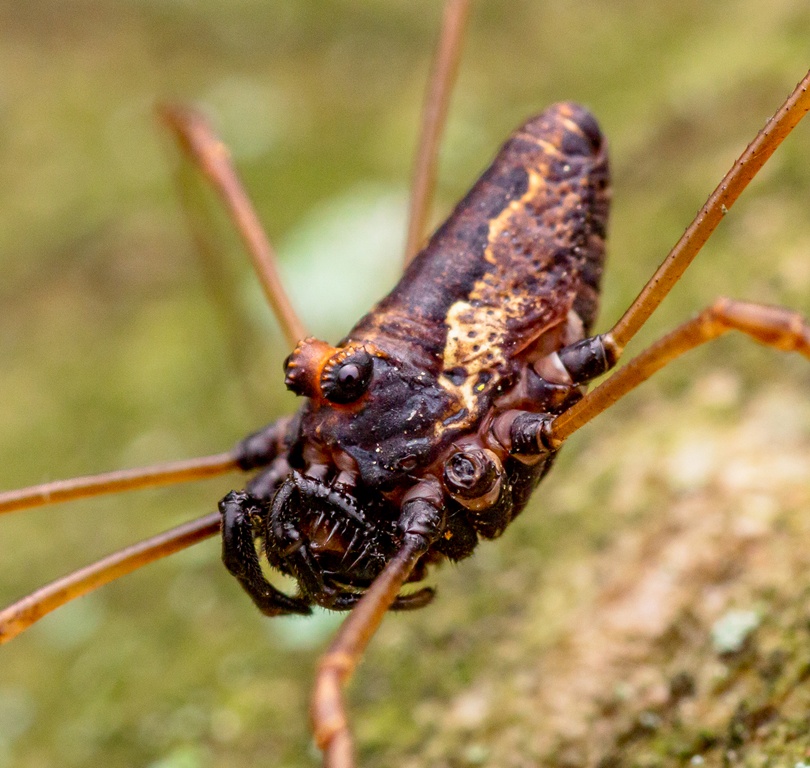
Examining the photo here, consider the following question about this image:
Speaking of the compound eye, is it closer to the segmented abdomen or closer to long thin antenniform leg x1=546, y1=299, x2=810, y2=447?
the segmented abdomen

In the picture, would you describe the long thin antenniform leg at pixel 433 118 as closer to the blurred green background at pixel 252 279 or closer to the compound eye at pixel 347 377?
the blurred green background at pixel 252 279

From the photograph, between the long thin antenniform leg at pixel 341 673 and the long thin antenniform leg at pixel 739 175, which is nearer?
the long thin antenniform leg at pixel 341 673

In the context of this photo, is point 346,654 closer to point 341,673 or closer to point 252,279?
point 341,673

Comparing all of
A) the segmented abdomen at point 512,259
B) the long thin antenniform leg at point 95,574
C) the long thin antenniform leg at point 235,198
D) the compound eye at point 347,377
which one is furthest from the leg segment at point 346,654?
the long thin antenniform leg at point 235,198

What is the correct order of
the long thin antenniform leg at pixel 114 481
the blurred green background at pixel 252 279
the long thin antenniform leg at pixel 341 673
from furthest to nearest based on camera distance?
the blurred green background at pixel 252 279 → the long thin antenniform leg at pixel 114 481 → the long thin antenniform leg at pixel 341 673

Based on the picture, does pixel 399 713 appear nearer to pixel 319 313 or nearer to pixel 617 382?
pixel 617 382

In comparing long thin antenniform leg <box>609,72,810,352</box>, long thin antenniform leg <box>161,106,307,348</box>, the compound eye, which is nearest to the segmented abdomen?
the compound eye

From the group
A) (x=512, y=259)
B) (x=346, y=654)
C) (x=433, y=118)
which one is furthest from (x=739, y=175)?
(x=433, y=118)
